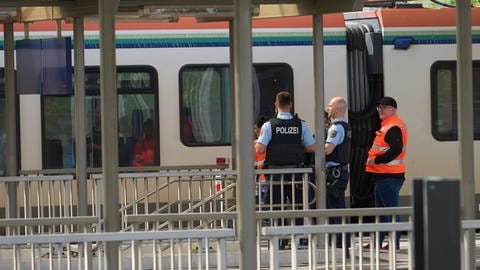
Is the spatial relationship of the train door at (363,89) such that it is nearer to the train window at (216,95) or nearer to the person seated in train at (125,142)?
the train window at (216,95)

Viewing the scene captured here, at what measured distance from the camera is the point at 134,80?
14.3 metres

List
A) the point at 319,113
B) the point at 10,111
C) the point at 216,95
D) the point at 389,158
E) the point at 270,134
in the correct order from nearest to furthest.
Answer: the point at 319,113
the point at 10,111
the point at 389,158
the point at 270,134
the point at 216,95

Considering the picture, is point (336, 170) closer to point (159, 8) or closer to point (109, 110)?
point (159, 8)

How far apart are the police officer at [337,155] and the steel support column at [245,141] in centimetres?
478

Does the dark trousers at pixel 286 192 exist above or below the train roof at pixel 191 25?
below

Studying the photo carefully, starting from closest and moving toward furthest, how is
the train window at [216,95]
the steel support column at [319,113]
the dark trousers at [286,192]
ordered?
the steel support column at [319,113] → the dark trousers at [286,192] → the train window at [216,95]

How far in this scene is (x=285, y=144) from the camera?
1136 centimetres

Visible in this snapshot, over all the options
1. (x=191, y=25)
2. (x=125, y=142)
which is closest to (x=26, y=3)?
(x=191, y=25)

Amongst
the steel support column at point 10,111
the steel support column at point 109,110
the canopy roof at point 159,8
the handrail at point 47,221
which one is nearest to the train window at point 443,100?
the canopy roof at point 159,8

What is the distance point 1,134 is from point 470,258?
866 centimetres

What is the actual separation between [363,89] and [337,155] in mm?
3345

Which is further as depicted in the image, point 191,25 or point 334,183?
point 191,25

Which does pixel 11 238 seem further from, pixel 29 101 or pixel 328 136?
pixel 29 101

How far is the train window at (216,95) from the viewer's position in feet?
47.2
